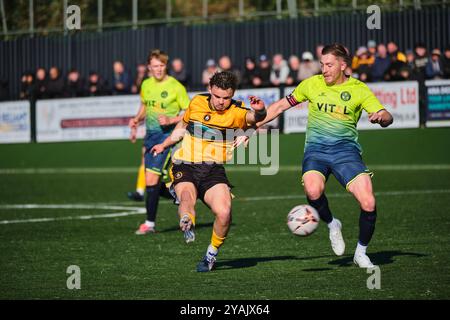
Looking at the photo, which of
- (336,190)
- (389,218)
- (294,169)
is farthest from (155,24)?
(389,218)

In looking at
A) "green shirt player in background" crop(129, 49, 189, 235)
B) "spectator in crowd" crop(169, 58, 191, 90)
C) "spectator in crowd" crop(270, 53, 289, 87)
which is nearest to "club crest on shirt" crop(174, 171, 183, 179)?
"green shirt player in background" crop(129, 49, 189, 235)

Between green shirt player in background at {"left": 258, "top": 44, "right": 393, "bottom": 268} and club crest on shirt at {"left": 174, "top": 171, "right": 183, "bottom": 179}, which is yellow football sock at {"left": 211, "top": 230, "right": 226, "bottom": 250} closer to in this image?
club crest on shirt at {"left": 174, "top": 171, "right": 183, "bottom": 179}

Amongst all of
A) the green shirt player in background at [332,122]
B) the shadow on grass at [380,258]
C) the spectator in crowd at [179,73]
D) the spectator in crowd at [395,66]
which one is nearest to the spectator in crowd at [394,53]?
the spectator in crowd at [395,66]

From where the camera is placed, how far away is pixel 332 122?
1177 centimetres

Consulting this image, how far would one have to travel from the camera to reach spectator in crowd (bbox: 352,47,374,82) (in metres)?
26.2

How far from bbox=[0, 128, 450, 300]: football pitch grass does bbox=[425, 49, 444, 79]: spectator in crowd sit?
1367mm

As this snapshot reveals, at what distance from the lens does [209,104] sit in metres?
11.8

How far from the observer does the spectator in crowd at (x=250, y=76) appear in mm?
27750

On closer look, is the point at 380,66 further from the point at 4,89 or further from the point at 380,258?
the point at 380,258

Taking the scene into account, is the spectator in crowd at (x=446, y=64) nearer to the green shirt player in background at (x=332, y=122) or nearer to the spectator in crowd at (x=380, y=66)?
the spectator in crowd at (x=380, y=66)

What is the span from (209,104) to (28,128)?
19410mm

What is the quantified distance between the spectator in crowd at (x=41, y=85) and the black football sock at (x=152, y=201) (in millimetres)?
15570
